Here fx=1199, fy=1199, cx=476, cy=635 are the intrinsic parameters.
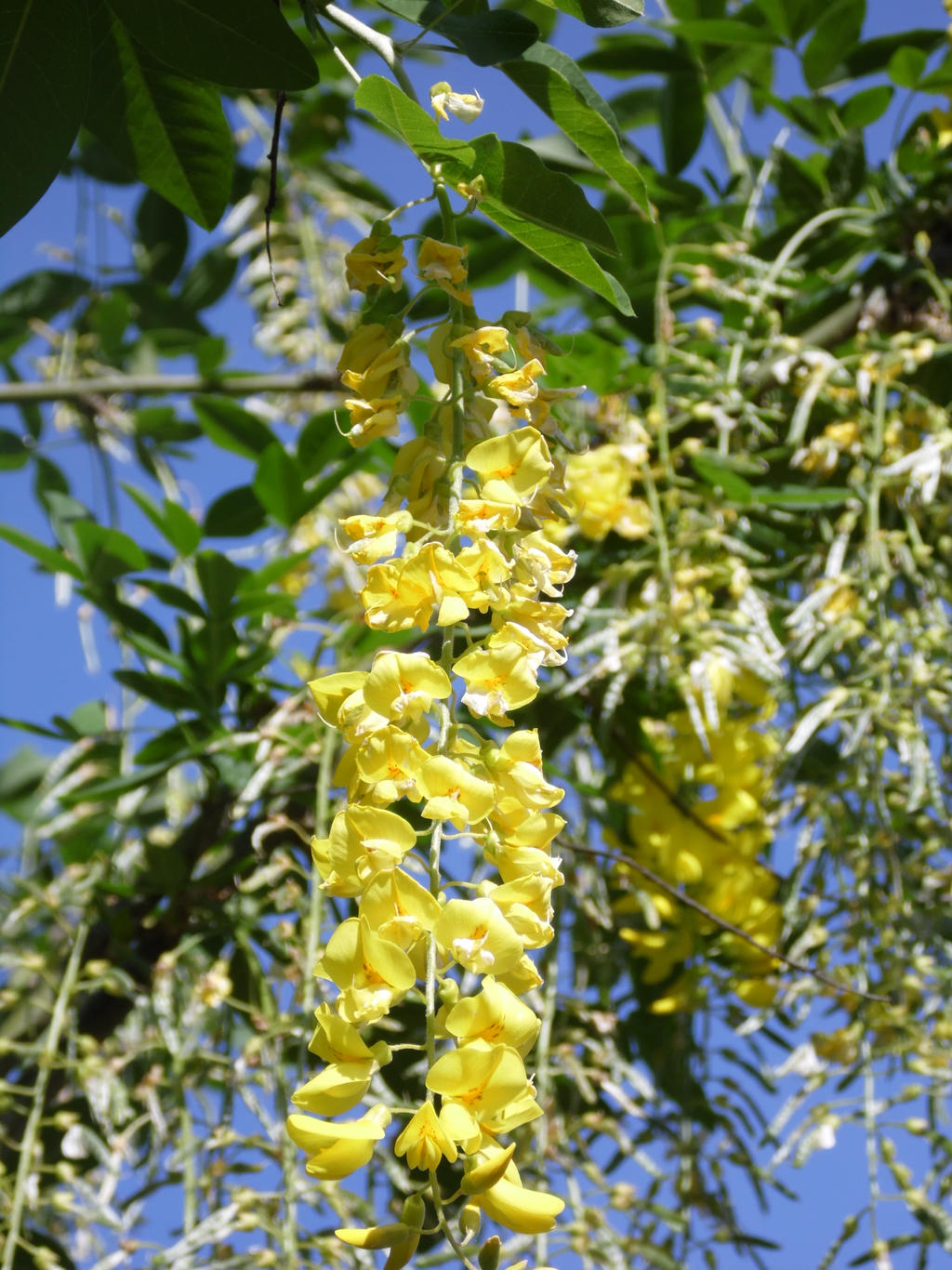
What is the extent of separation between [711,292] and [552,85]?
0.61m

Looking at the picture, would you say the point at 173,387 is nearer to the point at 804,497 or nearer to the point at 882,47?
the point at 804,497

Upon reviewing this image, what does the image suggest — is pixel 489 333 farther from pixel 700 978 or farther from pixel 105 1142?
pixel 105 1142

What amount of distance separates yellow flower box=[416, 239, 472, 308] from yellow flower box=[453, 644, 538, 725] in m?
0.15

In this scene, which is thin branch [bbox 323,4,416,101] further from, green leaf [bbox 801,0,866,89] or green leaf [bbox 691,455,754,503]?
green leaf [bbox 801,0,866,89]

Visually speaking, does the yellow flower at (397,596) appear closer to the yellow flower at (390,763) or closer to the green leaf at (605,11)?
the yellow flower at (390,763)

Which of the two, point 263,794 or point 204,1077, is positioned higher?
point 263,794

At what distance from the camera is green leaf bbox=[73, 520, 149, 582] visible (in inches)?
38.4

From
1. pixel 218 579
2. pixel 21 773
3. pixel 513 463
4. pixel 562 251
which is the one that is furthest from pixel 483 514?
pixel 21 773

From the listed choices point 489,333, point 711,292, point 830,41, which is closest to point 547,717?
point 711,292

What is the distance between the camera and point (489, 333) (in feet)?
1.66

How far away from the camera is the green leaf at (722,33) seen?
109 cm

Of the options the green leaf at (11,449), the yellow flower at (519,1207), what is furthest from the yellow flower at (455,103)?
the green leaf at (11,449)

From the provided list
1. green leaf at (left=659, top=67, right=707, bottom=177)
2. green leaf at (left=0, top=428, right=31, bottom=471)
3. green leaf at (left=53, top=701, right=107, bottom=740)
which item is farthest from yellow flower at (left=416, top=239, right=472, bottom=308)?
green leaf at (left=0, top=428, right=31, bottom=471)

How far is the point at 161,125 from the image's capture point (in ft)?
2.11
